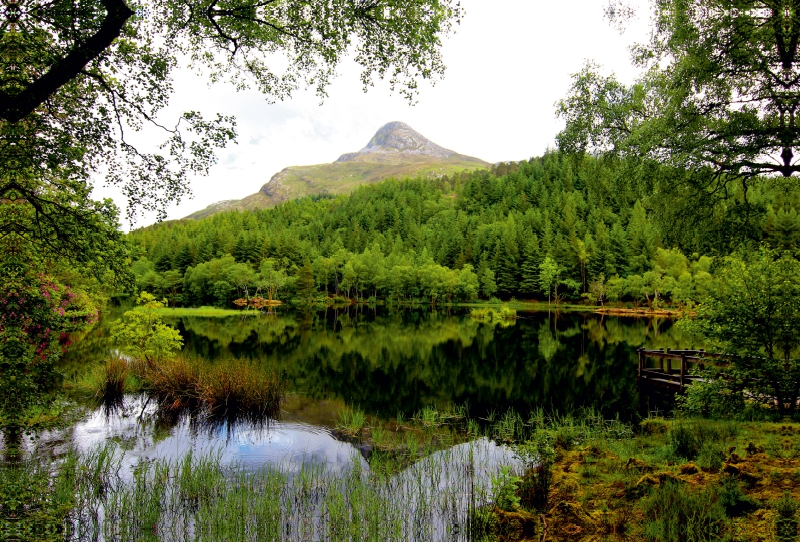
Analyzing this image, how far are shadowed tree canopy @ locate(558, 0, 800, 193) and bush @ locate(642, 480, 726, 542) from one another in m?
6.45

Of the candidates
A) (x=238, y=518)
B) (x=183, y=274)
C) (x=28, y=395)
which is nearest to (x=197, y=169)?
(x=28, y=395)

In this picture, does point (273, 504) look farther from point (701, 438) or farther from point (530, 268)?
point (530, 268)

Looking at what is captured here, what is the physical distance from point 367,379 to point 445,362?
6729mm

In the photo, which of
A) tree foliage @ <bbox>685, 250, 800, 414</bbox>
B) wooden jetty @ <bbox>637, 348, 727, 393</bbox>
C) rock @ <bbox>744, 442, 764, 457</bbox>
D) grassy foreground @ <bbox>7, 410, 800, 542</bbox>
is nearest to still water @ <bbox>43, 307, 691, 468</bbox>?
wooden jetty @ <bbox>637, 348, 727, 393</bbox>

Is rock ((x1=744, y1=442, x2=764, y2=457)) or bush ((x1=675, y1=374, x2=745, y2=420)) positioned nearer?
rock ((x1=744, y1=442, x2=764, y2=457))

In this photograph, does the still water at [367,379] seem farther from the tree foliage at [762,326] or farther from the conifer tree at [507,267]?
the conifer tree at [507,267]

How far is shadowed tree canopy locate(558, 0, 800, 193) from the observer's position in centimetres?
797

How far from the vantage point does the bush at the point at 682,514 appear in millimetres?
5438

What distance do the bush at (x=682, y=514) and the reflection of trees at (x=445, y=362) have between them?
9.10 m

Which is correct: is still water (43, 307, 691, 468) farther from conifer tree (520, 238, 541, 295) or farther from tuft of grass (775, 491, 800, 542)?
conifer tree (520, 238, 541, 295)

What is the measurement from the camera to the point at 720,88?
9.09 m

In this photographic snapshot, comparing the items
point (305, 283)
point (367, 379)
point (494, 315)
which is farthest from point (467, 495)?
point (305, 283)

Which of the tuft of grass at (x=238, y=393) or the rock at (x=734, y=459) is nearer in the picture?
the rock at (x=734, y=459)

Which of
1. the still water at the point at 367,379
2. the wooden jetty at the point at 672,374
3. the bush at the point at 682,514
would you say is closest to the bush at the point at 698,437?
the bush at the point at 682,514
